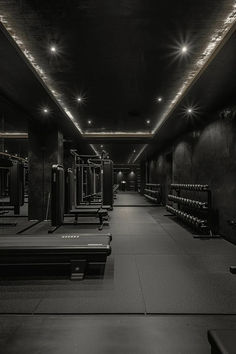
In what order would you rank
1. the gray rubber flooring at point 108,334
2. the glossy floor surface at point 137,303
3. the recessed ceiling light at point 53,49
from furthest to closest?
the recessed ceiling light at point 53,49 → the glossy floor surface at point 137,303 → the gray rubber flooring at point 108,334

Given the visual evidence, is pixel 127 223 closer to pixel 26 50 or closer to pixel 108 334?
pixel 26 50

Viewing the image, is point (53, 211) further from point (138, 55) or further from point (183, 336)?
point (183, 336)

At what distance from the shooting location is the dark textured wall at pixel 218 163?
16.0ft

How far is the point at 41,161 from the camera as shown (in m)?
7.46

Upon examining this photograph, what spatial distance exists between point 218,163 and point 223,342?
15.6 feet

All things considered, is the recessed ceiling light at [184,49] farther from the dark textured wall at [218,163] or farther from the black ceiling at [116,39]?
the dark textured wall at [218,163]

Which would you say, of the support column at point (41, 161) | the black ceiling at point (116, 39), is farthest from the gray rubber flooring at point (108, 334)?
the support column at point (41, 161)

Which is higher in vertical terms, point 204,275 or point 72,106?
→ point 72,106

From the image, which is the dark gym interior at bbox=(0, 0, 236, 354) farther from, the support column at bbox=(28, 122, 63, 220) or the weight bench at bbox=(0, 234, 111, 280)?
the support column at bbox=(28, 122, 63, 220)

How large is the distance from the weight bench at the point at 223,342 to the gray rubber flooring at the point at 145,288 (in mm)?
1250

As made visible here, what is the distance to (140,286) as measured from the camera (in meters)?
2.87

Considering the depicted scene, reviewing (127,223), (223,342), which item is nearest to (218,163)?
(127,223)

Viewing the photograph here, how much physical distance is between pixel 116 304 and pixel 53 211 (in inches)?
141

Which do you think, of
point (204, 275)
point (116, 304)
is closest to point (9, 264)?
point (116, 304)
